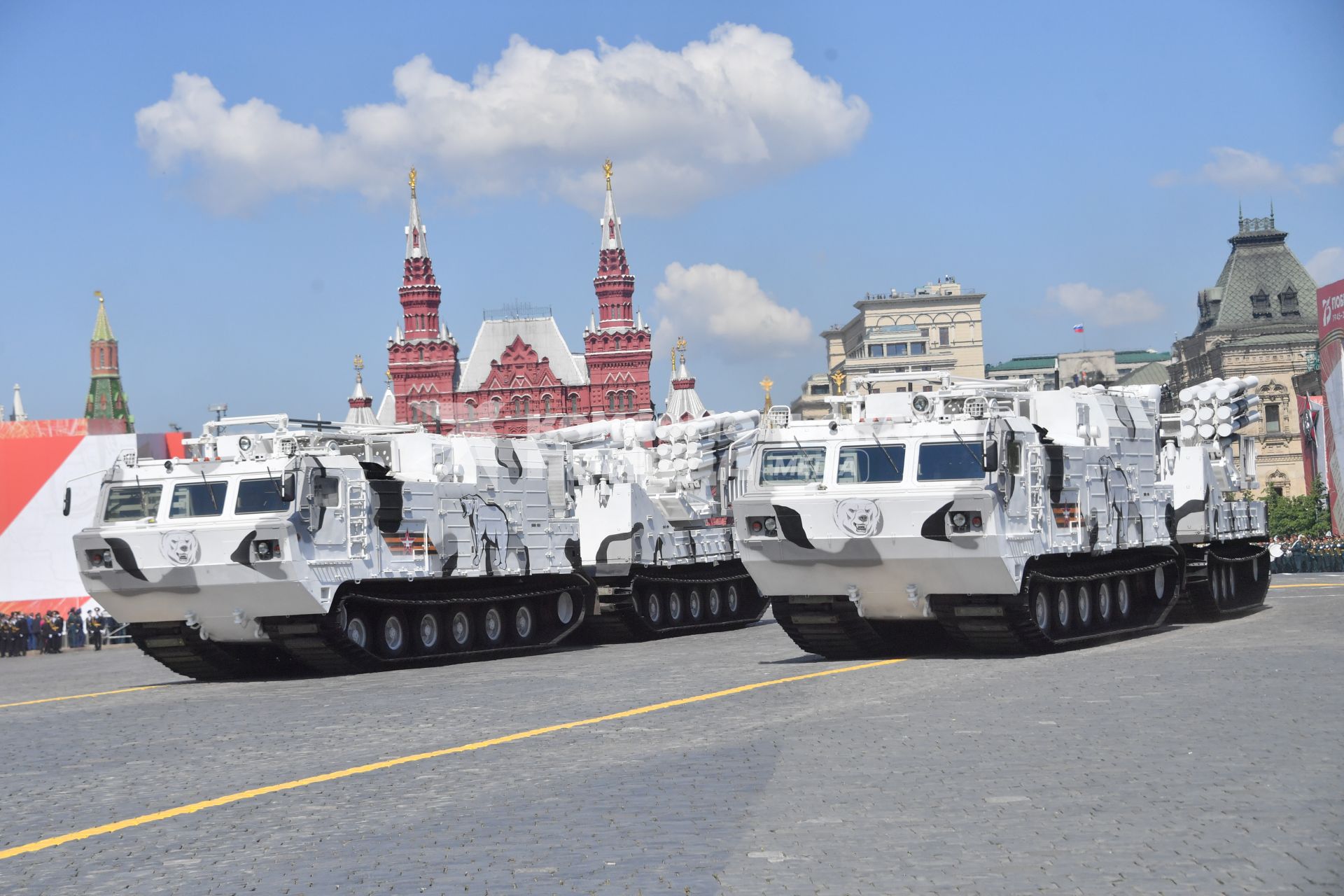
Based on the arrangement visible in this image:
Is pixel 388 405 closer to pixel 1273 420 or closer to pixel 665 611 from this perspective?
pixel 1273 420

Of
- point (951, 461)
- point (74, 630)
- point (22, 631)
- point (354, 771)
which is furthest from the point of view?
point (74, 630)

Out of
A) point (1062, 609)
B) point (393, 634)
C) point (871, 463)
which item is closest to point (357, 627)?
point (393, 634)

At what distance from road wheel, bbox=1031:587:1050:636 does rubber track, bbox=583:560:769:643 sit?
10119mm

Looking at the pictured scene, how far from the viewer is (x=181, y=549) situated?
23.1m

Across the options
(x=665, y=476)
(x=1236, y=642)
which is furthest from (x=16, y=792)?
(x=665, y=476)

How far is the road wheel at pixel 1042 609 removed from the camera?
22.0 meters

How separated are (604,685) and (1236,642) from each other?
852 cm

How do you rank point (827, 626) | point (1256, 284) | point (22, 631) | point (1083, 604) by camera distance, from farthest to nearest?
point (1256, 284) < point (22, 631) < point (1083, 604) < point (827, 626)

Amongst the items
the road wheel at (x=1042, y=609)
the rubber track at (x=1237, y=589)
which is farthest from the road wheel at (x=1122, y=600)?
the road wheel at (x=1042, y=609)

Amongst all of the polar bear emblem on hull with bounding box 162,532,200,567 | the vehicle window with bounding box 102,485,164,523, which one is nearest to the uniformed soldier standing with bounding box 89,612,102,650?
the vehicle window with bounding box 102,485,164,523

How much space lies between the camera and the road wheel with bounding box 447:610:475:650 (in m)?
26.8

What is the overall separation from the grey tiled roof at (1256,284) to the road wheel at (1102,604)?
3595 inches

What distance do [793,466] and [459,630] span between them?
291 inches

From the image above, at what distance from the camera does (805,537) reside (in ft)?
70.6
